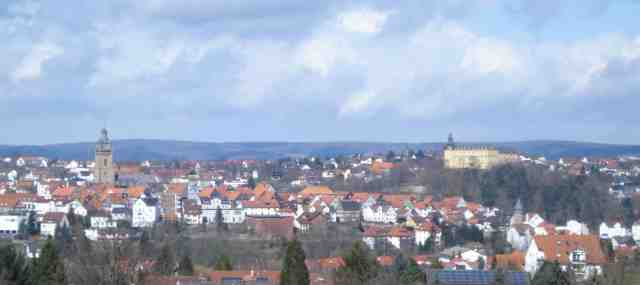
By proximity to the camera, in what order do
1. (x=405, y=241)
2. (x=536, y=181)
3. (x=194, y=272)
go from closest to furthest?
(x=194, y=272) → (x=405, y=241) → (x=536, y=181)

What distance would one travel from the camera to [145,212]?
6047 centimetres

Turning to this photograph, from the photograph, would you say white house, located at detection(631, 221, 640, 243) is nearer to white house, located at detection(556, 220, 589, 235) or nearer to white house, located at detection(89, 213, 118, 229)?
white house, located at detection(556, 220, 589, 235)

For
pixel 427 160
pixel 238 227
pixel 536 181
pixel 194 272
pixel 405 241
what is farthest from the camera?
pixel 427 160

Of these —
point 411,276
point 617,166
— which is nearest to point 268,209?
point 411,276

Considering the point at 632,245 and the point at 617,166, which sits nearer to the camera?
the point at 632,245

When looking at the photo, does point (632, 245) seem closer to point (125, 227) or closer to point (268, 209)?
point (268, 209)

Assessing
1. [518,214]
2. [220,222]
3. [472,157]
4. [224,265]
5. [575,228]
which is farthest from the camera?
[472,157]

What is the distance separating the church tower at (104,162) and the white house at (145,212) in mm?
16805

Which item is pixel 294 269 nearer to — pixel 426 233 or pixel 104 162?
pixel 426 233

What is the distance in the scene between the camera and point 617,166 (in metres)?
96.6

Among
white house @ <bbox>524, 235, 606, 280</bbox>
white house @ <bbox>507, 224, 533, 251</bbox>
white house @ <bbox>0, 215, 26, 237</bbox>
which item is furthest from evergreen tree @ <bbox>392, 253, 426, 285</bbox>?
white house @ <bbox>0, 215, 26, 237</bbox>

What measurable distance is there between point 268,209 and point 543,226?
14150mm

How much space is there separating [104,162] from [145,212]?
19048 millimetres

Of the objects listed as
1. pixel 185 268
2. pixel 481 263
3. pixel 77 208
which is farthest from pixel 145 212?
pixel 185 268
